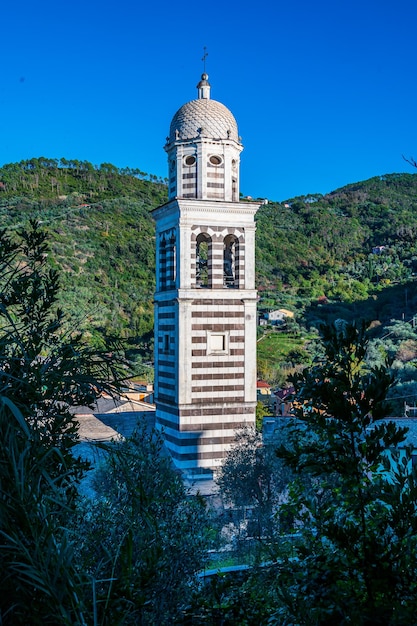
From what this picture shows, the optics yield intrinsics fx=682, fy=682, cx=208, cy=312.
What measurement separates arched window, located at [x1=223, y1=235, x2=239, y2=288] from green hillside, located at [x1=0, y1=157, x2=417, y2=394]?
70.2ft

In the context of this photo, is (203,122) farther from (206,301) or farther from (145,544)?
(145,544)

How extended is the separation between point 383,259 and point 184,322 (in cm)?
5063

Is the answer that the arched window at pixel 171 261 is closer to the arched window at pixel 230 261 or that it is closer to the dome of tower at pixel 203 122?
the arched window at pixel 230 261

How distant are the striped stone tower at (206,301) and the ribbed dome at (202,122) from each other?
0.07 feet

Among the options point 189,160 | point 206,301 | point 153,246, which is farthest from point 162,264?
point 153,246

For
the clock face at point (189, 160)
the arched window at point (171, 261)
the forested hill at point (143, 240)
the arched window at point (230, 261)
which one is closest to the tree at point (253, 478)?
the arched window at point (230, 261)

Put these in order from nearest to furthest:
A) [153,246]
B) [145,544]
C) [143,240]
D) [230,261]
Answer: [145,544], [230,261], [153,246], [143,240]

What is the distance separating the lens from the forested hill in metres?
45.4

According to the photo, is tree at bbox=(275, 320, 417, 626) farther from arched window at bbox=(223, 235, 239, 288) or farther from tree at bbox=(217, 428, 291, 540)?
arched window at bbox=(223, 235, 239, 288)

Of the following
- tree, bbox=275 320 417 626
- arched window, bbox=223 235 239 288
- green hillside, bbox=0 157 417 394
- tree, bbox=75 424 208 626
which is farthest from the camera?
green hillside, bbox=0 157 417 394

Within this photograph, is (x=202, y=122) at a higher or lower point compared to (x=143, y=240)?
lower

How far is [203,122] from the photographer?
574 inches

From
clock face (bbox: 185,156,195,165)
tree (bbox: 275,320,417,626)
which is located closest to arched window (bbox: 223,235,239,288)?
clock face (bbox: 185,156,195,165)

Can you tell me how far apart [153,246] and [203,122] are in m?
38.0
